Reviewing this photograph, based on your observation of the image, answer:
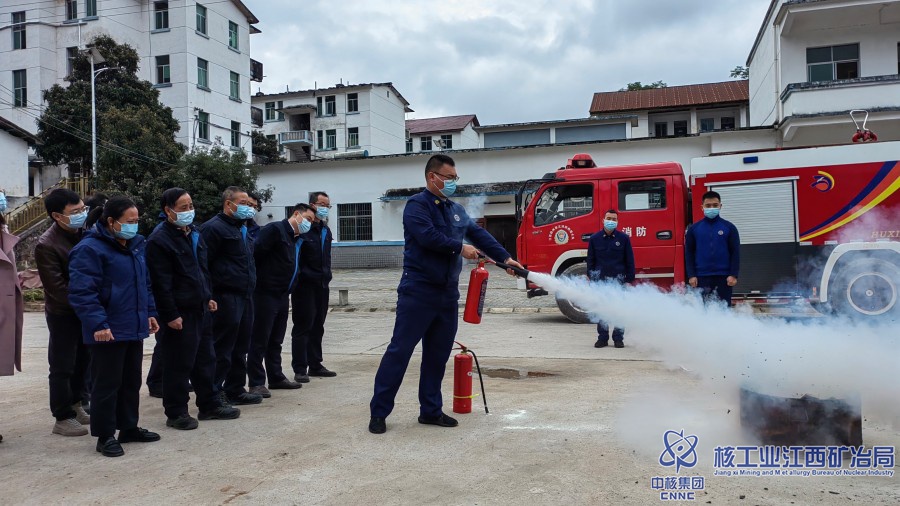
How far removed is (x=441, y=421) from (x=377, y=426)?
1.74ft

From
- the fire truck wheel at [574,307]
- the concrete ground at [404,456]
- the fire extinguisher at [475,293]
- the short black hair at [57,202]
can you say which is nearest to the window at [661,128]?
the fire truck wheel at [574,307]

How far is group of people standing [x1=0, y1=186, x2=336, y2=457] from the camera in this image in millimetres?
4520

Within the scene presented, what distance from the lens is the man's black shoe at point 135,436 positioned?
15.7 feet

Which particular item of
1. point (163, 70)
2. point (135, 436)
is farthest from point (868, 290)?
point (163, 70)

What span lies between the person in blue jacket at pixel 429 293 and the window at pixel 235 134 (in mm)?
36377

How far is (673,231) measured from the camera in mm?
11195

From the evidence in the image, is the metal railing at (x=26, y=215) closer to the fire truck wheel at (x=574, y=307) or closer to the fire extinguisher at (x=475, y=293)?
the fire truck wheel at (x=574, y=307)

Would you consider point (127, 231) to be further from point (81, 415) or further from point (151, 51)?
point (151, 51)

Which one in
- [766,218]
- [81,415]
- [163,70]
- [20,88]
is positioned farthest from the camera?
[20,88]

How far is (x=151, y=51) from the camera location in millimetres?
35719

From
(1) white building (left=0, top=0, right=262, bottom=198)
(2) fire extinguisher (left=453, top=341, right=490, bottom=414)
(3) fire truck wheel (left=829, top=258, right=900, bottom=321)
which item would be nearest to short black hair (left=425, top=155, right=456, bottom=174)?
(2) fire extinguisher (left=453, top=341, right=490, bottom=414)

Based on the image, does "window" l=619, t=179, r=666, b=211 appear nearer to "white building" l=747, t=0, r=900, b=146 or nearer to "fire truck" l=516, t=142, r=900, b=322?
"fire truck" l=516, t=142, r=900, b=322

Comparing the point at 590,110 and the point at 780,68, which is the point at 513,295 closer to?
the point at 780,68

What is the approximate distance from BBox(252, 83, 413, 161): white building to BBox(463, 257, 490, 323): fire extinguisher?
41524 mm
